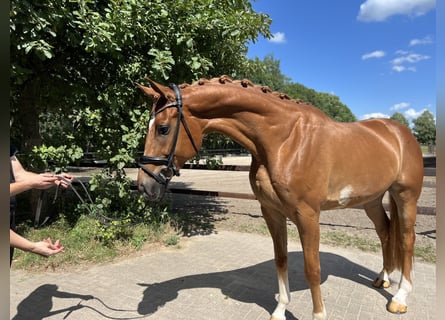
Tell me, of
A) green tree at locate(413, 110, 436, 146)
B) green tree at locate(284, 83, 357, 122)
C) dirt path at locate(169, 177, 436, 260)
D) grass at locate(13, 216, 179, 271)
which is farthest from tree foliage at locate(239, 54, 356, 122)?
grass at locate(13, 216, 179, 271)

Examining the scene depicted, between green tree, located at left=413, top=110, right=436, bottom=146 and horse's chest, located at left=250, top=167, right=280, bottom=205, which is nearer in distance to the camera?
horse's chest, located at left=250, top=167, right=280, bottom=205

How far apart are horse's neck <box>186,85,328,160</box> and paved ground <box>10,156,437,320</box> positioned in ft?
5.99

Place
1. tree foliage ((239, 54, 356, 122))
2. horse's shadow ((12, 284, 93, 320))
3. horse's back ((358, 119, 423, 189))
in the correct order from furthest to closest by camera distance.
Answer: tree foliage ((239, 54, 356, 122)) → horse's back ((358, 119, 423, 189)) → horse's shadow ((12, 284, 93, 320))

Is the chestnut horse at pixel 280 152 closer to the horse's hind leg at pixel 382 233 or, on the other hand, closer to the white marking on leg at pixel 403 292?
the white marking on leg at pixel 403 292

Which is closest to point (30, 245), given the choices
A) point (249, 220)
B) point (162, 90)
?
point (162, 90)

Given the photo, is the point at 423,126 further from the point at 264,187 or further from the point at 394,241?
the point at 264,187

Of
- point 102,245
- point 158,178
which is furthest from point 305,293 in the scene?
point 102,245

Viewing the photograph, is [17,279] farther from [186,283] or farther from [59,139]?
[59,139]

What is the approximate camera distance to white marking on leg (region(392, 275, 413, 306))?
117 inches

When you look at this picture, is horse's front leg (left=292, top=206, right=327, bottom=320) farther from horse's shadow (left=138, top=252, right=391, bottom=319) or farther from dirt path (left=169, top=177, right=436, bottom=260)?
dirt path (left=169, top=177, right=436, bottom=260)

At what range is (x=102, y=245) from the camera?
183 inches

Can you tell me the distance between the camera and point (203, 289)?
11.3ft

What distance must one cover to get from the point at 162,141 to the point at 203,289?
214 centimetres

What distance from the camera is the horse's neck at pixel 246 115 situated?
2301mm
